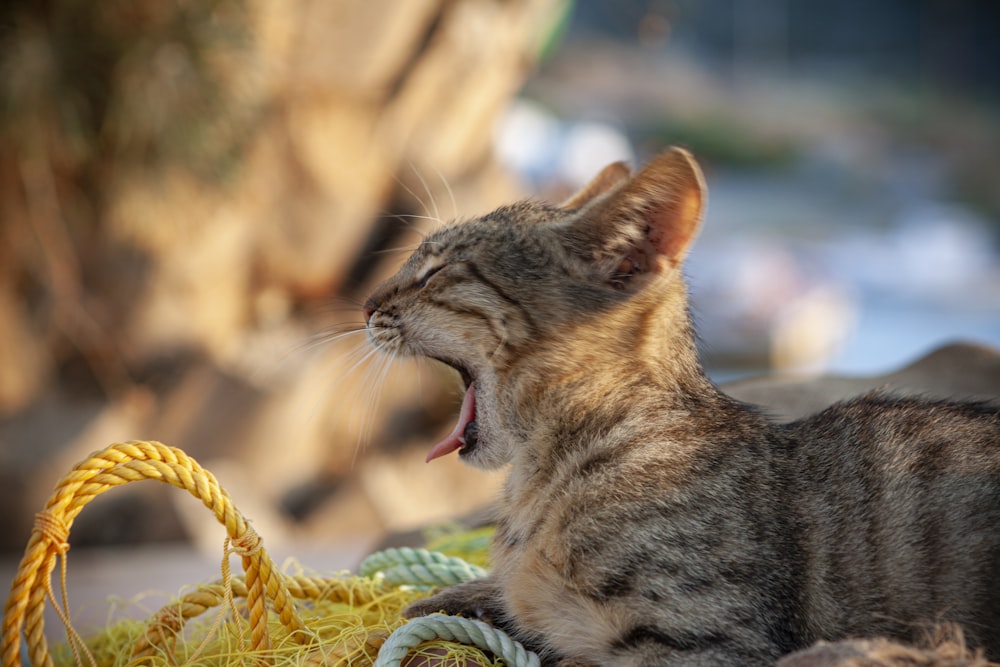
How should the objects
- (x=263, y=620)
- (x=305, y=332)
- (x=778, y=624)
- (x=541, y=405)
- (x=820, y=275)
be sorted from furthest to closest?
1. (x=820, y=275)
2. (x=305, y=332)
3. (x=541, y=405)
4. (x=263, y=620)
5. (x=778, y=624)

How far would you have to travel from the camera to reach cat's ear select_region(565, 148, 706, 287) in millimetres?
1771

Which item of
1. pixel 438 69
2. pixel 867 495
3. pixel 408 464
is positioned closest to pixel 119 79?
pixel 438 69

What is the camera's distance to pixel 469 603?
80.4 inches

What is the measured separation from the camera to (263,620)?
5.90ft

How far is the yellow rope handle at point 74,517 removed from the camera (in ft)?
5.27

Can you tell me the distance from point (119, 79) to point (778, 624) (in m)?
4.64

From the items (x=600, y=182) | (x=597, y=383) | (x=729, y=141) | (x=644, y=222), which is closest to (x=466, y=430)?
(x=597, y=383)

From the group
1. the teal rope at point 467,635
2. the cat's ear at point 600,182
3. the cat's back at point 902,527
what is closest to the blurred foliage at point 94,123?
the cat's ear at point 600,182

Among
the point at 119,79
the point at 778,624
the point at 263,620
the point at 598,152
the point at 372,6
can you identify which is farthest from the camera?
the point at 598,152

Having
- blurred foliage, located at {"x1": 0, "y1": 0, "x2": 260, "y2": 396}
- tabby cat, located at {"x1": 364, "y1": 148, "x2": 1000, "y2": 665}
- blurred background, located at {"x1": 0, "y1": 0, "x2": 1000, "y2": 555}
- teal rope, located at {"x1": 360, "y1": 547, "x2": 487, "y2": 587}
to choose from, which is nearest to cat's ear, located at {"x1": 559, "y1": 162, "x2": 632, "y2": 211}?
tabby cat, located at {"x1": 364, "y1": 148, "x2": 1000, "y2": 665}

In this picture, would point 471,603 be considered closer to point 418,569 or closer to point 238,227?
point 418,569

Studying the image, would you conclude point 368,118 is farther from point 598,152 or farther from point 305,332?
point 598,152

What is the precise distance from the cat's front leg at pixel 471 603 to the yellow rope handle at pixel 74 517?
1.17 ft

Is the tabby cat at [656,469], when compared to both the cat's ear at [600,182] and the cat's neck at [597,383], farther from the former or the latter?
the cat's ear at [600,182]
